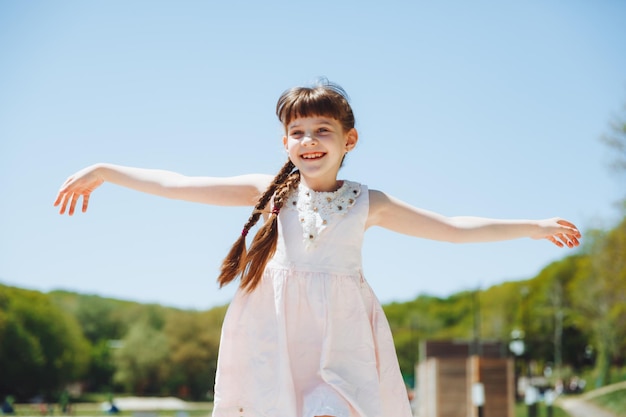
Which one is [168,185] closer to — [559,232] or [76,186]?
[76,186]

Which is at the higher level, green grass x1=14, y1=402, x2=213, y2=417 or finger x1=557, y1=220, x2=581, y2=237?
finger x1=557, y1=220, x2=581, y2=237

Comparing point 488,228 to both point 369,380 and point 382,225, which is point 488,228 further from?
point 369,380

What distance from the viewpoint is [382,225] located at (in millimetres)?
3906

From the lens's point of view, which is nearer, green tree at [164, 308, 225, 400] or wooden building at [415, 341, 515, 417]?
wooden building at [415, 341, 515, 417]

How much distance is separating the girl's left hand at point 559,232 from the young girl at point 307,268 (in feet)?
0.62

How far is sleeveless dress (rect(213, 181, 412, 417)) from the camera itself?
3.38 metres

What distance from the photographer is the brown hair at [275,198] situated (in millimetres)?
3596

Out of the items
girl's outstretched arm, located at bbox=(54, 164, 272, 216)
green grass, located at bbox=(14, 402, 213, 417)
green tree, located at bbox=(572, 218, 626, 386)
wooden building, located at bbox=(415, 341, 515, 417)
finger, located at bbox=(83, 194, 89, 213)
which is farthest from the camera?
green grass, located at bbox=(14, 402, 213, 417)

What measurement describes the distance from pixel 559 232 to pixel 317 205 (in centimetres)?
129

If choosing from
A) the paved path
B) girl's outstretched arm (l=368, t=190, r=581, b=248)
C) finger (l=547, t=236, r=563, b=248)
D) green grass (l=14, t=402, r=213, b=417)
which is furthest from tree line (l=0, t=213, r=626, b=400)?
girl's outstretched arm (l=368, t=190, r=581, b=248)

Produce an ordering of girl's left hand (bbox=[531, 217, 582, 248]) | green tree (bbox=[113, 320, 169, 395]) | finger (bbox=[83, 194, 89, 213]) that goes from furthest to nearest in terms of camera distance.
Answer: green tree (bbox=[113, 320, 169, 395]) → girl's left hand (bbox=[531, 217, 582, 248]) → finger (bbox=[83, 194, 89, 213])

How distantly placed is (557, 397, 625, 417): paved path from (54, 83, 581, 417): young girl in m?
26.8

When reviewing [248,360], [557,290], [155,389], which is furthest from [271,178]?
[155,389]

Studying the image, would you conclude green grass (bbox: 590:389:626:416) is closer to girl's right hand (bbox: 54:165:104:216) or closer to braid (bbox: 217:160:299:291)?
braid (bbox: 217:160:299:291)
